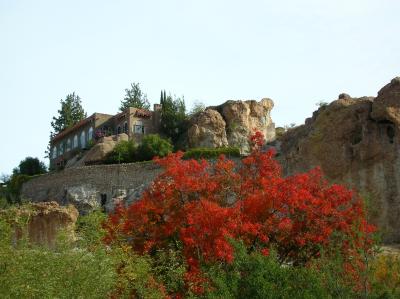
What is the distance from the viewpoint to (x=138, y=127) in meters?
55.0

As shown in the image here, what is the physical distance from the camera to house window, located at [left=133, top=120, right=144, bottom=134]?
180 feet

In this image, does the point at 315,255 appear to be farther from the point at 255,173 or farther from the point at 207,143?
the point at 207,143

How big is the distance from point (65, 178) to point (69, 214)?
1743 centimetres

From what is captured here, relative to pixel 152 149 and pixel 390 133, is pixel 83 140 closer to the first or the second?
pixel 152 149

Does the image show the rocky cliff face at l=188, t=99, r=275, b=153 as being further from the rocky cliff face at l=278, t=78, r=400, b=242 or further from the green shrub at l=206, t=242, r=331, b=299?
the green shrub at l=206, t=242, r=331, b=299

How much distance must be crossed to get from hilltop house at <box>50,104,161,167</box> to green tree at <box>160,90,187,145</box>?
91 cm

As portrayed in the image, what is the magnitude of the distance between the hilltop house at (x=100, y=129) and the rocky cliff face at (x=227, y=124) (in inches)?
234

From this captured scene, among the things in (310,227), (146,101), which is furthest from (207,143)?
(310,227)

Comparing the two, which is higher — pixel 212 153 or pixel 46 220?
pixel 212 153

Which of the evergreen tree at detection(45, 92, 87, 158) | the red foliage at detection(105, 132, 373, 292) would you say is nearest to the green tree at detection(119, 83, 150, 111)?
the evergreen tree at detection(45, 92, 87, 158)

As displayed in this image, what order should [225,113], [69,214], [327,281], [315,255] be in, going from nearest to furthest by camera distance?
1. [327,281]
2. [315,255]
3. [69,214]
4. [225,113]

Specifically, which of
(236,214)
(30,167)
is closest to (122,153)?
(30,167)

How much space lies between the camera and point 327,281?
46.2 ft

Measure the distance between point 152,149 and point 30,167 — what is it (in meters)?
19.7
